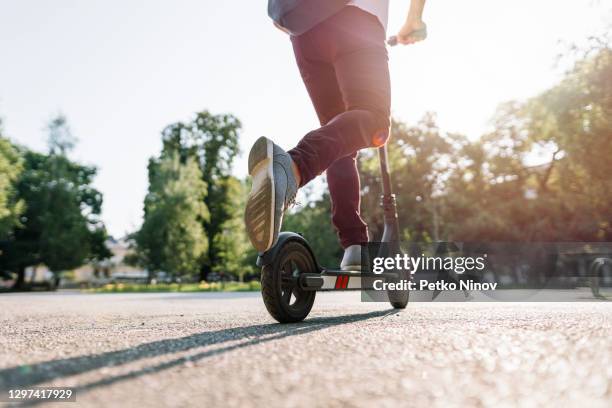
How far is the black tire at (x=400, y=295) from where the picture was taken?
3.72 m

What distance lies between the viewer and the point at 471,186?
33.8m

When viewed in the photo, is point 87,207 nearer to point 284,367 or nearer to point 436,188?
point 436,188

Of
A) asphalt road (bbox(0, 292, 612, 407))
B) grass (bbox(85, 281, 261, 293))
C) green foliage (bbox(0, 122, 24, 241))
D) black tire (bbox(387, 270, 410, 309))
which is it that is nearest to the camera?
asphalt road (bbox(0, 292, 612, 407))

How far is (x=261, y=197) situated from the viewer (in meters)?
2.26

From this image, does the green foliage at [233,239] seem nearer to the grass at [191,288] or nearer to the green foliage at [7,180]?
the grass at [191,288]

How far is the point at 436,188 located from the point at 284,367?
34.7m

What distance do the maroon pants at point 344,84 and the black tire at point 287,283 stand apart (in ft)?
1.46

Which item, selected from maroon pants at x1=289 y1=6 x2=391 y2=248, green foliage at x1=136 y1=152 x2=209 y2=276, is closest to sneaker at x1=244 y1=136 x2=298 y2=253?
maroon pants at x1=289 y1=6 x2=391 y2=248

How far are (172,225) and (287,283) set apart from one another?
116ft

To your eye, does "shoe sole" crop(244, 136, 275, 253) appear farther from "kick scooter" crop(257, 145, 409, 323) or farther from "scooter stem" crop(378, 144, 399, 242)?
"scooter stem" crop(378, 144, 399, 242)

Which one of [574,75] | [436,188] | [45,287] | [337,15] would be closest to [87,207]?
[45,287]

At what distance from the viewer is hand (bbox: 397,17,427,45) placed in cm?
361

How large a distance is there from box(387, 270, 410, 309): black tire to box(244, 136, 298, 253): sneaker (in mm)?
1560

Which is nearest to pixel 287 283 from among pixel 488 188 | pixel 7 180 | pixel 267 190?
pixel 267 190
